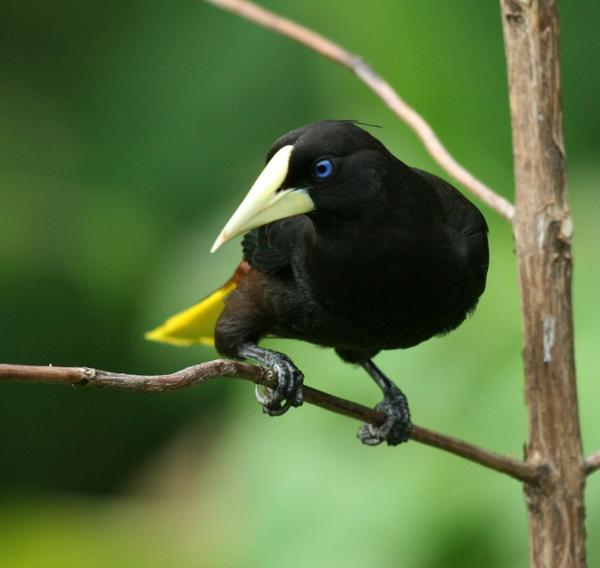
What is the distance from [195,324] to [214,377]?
1.71 m

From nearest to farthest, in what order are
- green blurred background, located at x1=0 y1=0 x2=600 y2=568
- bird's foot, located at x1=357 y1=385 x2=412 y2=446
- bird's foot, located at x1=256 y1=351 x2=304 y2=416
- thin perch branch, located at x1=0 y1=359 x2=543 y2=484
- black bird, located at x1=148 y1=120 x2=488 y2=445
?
thin perch branch, located at x1=0 y1=359 x2=543 y2=484 → black bird, located at x1=148 y1=120 x2=488 y2=445 → bird's foot, located at x1=256 y1=351 x2=304 y2=416 → bird's foot, located at x1=357 y1=385 x2=412 y2=446 → green blurred background, located at x1=0 y1=0 x2=600 y2=568

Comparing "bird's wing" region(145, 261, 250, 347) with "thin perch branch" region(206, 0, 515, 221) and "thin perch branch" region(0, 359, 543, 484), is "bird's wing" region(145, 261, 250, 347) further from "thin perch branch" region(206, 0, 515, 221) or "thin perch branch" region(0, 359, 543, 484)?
"thin perch branch" region(0, 359, 543, 484)

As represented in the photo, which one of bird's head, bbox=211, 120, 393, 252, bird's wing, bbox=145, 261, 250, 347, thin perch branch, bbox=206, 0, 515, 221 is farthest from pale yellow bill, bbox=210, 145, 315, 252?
bird's wing, bbox=145, 261, 250, 347

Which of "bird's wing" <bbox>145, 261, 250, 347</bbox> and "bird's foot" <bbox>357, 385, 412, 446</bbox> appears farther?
"bird's wing" <bbox>145, 261, 250, 347</bbox>

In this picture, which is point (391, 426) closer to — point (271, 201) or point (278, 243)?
point (278, 243)

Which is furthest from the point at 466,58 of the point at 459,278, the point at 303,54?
the point at 459,278

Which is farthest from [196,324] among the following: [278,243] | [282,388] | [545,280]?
[545,280]

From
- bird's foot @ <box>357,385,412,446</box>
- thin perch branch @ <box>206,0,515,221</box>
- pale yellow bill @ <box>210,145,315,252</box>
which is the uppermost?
thin perch branch @ <box>206,0,515,221</box>

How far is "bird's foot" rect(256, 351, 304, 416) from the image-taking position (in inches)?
112

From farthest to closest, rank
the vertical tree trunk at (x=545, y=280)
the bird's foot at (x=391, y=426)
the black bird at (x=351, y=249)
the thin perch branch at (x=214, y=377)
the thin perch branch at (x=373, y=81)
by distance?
1. the bird's foot at (x=391, y=426)
2. the thin perch branch at (x=373, y=81)
3. the black bird at (x=351, y=249)
4. the vertical tree trunk at (x=545, y=280)
5. the thin perch branch at (x=214, y=377)

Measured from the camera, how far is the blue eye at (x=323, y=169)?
2.71m

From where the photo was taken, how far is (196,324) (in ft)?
12.3

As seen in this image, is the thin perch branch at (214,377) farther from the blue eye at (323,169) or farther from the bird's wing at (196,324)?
the bird's wing at (196,324)

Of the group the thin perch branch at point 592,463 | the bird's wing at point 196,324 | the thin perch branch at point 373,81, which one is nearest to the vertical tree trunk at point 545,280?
the thin perch branch at point 592,463
